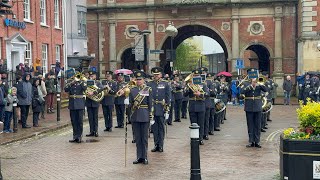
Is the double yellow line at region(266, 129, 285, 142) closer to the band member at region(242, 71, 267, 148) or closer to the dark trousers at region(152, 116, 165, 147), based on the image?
the band member at region(242, 71, 267, 148)

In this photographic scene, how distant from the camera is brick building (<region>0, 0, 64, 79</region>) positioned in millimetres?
26359

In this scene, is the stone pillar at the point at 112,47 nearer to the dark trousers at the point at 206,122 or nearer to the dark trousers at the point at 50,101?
the dark trousers at the point at 50,101

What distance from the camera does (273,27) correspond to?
1655 inches

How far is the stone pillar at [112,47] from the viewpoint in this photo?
145 feet

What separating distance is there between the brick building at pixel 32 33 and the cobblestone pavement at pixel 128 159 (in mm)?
11003

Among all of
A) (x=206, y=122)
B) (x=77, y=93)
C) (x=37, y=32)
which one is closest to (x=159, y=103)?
(x=206, y=122)

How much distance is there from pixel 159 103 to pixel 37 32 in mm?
18687

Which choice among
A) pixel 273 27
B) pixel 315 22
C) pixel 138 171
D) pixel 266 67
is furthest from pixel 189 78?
pixel 266 67

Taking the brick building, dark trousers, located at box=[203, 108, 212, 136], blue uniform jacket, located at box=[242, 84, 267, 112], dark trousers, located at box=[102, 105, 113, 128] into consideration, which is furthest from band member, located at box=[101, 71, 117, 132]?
the brick building

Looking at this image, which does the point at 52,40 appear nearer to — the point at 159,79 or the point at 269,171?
the point at 159,79

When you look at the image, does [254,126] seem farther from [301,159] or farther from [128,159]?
[301,159]

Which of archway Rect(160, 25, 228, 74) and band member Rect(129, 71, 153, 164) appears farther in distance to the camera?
archway Rect(160, 25, 228, 74)

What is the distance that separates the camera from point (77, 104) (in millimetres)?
15164

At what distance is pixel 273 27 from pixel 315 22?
4.98 meters
